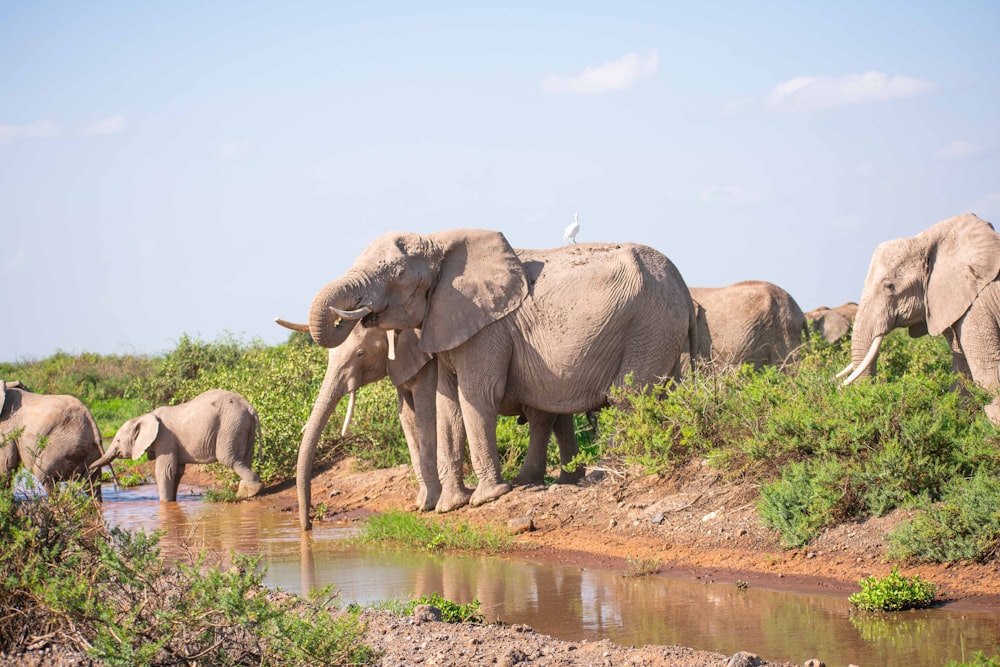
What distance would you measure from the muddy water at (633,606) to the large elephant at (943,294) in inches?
151

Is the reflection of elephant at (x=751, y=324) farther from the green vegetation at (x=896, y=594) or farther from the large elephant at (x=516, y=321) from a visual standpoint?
the green vegetation at (x=896, y=594)

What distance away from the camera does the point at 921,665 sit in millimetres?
6605

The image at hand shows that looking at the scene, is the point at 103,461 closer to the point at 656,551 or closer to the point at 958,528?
the point at 656,551

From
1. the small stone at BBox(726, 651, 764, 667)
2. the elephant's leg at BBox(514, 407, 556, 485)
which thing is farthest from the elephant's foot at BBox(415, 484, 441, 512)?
the small stone at BBox(726, 651, 764, 667)

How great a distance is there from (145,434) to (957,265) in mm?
9915

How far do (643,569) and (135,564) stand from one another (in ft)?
15.4

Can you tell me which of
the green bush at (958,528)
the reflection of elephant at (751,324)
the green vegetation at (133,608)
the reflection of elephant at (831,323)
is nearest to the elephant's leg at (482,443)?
the green bush at (958,528)

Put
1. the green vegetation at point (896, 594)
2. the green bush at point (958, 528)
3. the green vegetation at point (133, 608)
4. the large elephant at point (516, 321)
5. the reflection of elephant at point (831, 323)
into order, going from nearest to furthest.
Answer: the green vegetation at point (133, 608), the green vegetation at point (896, 594), the green bush at point (958, 528), the large elephant at point (516, 321), the reflection of elephant at point (831, 323)

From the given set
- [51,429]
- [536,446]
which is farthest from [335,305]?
[51,429]

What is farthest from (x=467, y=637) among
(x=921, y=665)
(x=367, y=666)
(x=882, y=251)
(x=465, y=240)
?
(x=882, y=251)

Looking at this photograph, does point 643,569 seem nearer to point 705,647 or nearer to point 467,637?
point 705,647

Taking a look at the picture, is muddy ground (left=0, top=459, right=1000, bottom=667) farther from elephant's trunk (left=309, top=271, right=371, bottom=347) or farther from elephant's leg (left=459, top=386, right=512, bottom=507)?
elephant's trunk (left=309, top=271, right=371, bottom=347)

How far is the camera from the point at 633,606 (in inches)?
328

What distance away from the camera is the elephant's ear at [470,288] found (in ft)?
39.1
